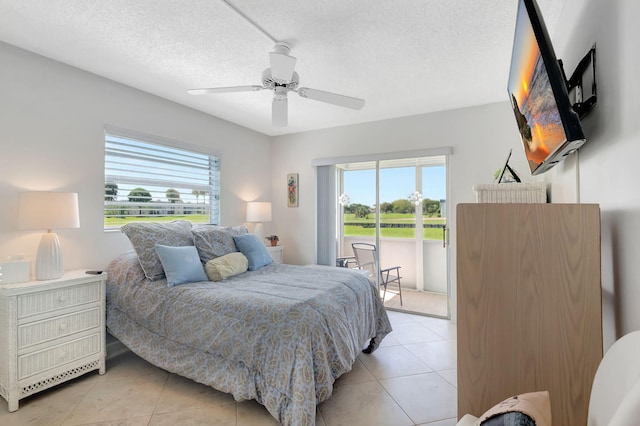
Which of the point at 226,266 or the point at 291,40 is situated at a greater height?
the point at 291,40

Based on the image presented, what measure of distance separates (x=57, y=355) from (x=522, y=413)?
9.02 ft

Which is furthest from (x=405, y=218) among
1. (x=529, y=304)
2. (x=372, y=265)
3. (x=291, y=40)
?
(x=529, y=304)

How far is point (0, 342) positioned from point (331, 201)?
3457mm

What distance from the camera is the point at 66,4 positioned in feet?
5.99

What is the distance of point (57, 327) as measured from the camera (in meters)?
2.14

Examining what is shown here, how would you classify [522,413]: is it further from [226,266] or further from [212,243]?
[212,243]

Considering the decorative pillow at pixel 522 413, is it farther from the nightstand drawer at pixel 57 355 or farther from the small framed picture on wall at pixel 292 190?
the small framed picture on wall at pixel 292 190

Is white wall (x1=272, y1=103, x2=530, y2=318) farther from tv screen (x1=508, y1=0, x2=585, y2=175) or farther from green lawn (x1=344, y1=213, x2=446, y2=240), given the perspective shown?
tv screen (x1=508, y1=0, x2=585, y2=175)

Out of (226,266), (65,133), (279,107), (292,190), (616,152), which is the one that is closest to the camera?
(616,152)

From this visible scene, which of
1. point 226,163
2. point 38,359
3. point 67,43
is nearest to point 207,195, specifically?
point 226,163

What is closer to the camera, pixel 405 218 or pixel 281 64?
pixel 281 64

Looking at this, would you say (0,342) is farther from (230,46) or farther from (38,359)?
(230,46)

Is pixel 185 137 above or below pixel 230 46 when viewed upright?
below

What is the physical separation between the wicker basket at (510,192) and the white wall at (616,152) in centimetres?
47
